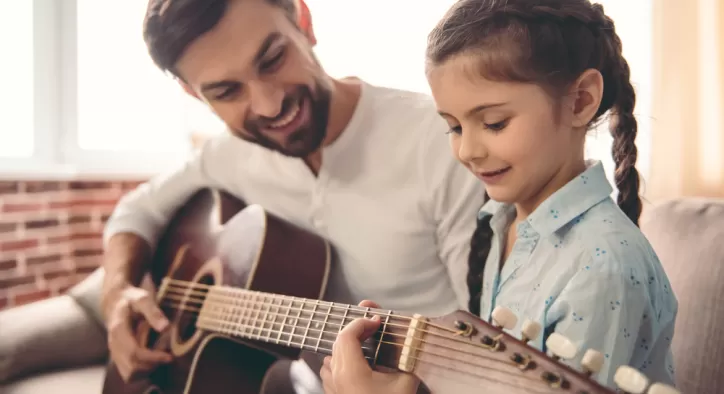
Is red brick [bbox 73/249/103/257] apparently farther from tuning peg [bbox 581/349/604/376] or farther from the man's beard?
tuning peg [bbox 581/349/604/376]

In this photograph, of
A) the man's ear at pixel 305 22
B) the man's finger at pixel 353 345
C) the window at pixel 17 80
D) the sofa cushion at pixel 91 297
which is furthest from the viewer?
the window at pixel 17 80

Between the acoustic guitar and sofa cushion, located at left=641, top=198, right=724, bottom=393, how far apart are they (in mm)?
347

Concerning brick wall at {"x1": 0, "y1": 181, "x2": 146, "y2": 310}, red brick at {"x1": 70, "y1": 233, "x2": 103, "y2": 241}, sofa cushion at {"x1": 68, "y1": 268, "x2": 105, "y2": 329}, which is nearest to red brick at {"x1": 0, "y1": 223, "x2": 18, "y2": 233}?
brick wall at {"x1": 0, "y1": 181, "x2": 146, "y2": 310}

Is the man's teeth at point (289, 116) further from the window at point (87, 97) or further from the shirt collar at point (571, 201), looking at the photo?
the window at point (87, 97)

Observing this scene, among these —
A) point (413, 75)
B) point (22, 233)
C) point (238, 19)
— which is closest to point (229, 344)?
point (238, 19)

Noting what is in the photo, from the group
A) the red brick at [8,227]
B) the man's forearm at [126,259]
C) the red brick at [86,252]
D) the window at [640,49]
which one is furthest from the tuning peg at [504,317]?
the red brick at [86,252]

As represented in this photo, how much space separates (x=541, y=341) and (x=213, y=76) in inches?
29.6

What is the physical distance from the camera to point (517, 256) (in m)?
0.76

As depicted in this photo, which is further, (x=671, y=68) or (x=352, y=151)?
(x=352, y=151)

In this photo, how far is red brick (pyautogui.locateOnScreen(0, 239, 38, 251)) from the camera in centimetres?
187

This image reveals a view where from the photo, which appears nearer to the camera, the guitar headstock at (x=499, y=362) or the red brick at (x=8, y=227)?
the guitar headstock at (x=499, y=362)

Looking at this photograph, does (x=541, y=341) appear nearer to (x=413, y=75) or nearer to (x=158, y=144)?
(x=413, y=75)

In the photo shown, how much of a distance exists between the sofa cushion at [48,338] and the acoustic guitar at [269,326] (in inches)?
11.6

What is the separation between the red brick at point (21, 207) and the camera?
187 cm
